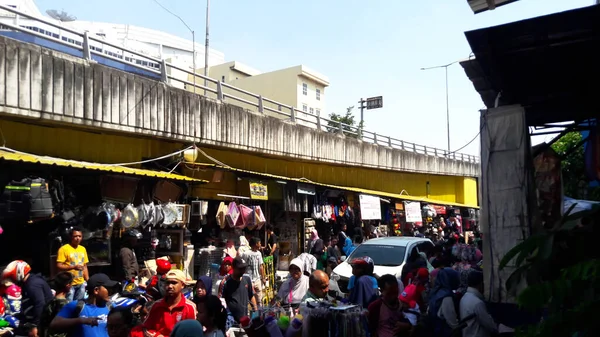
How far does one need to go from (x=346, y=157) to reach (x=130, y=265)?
35.5 ft

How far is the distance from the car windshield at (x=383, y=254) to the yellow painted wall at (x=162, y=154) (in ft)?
12.8

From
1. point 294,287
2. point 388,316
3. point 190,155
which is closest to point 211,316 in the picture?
point 388,316

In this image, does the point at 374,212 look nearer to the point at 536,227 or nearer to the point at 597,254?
the point at 536,227

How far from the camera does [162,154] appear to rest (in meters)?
12.2

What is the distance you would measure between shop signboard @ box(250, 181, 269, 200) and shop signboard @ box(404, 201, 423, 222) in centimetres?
978

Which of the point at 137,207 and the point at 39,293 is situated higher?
the point at 137,207

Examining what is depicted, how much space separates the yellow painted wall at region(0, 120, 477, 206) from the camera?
31.2 ft

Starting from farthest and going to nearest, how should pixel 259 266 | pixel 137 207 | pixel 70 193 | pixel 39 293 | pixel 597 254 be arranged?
1. pixel 259 266
2. pixel 137 207
3. pixel 70 193
4. pixel 39 293
5. pixel 597 254

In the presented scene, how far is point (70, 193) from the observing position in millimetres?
8898

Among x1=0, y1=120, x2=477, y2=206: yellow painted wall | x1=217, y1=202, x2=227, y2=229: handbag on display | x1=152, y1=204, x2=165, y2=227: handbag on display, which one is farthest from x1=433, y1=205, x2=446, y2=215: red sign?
x1=152, y1=204, x2=165, y2=227: handbag on display

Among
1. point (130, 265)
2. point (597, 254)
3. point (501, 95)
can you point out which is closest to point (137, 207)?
point (130, 265)

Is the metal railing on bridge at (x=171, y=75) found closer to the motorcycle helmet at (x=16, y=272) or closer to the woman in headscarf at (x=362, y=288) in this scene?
the motorcycle helmet at (x=16, y=272)

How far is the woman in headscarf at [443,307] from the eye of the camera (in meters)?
5.70

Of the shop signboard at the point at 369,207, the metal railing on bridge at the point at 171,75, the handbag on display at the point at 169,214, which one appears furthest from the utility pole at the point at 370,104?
the handbag on display at the point at 169,214
